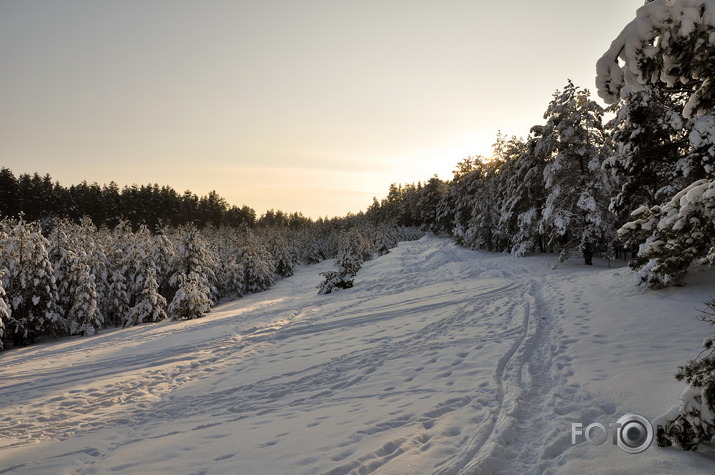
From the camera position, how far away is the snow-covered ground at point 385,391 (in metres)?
4.93

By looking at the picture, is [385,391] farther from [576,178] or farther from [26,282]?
[26,282]

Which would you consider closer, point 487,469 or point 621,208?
point 487,469

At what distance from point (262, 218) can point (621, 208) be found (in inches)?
5611

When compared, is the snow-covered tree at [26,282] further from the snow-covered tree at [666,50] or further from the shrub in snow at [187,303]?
the snow-covered tree at [666,50]

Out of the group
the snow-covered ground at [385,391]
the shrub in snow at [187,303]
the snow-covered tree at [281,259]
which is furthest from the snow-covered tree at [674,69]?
the snow-covered tree at [281,259]

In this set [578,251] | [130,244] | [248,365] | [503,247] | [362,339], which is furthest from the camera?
[503,247]

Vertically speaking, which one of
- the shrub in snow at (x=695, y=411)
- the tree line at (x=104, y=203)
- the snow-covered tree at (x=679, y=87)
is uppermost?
the tree line at (x=104, y=203)

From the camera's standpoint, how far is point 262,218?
479ft

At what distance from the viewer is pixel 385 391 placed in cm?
748

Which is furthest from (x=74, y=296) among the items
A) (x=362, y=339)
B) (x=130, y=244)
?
(x=362, y=339)

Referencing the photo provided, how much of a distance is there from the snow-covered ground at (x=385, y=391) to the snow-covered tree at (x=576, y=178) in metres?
6.09

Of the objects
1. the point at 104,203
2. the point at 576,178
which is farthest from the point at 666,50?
the point at 104,203

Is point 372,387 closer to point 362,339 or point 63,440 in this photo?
point 362,339

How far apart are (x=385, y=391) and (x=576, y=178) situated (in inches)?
793
